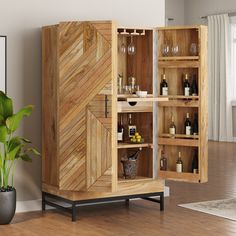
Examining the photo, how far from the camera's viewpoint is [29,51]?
6.38 metres

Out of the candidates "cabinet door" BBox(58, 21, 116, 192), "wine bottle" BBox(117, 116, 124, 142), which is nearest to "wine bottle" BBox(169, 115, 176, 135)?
"wine bottle" BBox(117, 116, 124, 142)

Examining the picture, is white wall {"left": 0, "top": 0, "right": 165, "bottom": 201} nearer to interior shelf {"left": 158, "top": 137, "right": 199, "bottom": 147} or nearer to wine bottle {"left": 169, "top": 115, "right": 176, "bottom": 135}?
interior shelf {"left": 158, "top": 137, "right": 199, "bottom": 147}

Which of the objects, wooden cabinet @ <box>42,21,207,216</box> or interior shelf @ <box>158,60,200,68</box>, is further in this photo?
interior shelf @ <box>158,60,200,68</box>

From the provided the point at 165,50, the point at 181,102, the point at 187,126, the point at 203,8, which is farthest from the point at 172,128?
the point at 203,8

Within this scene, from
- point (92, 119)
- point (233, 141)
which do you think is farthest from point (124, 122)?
point (233, 141)

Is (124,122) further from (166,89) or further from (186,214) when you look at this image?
(186,214)

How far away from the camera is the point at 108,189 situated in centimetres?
597

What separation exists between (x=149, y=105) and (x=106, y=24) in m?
1.04

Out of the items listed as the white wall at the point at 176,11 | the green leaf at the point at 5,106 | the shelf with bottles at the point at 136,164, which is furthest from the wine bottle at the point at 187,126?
the white wall at the point at 176,11

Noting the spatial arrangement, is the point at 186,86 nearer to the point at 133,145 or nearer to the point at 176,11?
the point at 133,145

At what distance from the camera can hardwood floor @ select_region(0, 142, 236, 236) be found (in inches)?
216

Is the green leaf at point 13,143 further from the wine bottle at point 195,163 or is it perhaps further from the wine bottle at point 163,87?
the wine bottle at point 195,163

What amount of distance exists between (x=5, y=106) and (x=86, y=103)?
74cm

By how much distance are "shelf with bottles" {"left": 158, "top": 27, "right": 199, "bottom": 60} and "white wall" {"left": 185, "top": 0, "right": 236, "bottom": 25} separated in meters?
6.85
